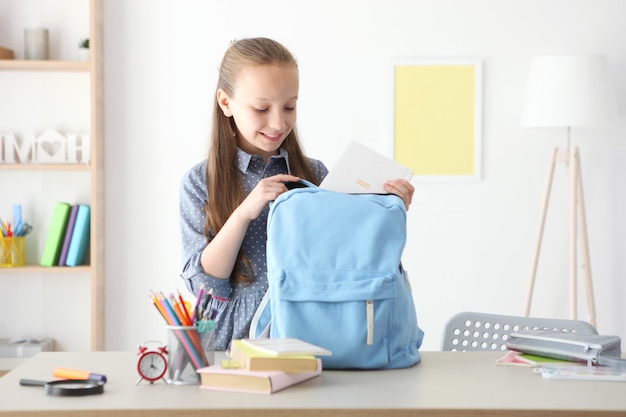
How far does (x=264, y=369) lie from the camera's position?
1417 millimetres

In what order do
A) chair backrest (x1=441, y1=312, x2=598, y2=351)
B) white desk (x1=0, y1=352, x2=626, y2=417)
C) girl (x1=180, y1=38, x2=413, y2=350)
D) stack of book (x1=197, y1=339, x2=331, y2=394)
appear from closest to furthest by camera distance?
white desk (x1=0, y1=352, x2=626, y2=417) → stack of book (x1=197, y1=339, x2=331, y2=394) → girl (x1=180, y1=38, x2=413, y2=350) → chair backrest (x1=441, y1=312, x2=598, y2=351)

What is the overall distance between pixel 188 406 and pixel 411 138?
2906mm

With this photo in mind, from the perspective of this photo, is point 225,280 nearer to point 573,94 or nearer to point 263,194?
point 263,194

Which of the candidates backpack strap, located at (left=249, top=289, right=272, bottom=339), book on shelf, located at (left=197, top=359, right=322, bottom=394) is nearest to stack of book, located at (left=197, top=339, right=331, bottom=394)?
book on shelf, located at (left=197, top=359, right=322, bottom=394)

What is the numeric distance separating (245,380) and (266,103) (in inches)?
27.2

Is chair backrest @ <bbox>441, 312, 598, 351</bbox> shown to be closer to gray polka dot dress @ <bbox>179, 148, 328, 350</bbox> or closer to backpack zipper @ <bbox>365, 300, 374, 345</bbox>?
gray polka dot dress @ <bbox>179, 148, 328, 350</bbox>

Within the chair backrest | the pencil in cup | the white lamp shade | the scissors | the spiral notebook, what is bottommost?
the chair backrest

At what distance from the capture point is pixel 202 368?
1.46 metres

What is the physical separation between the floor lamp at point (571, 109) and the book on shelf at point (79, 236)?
6.15 feet

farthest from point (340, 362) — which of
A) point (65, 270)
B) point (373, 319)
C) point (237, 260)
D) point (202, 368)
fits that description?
point (65, 270)

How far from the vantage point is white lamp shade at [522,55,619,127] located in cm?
376

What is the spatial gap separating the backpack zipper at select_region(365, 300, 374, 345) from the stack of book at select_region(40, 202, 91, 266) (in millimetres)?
2587

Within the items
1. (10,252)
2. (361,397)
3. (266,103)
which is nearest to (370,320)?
(361,397)

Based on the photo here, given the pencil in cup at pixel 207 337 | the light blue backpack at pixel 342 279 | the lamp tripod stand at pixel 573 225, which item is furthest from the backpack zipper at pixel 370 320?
the lamp tripod stand at pixel 573 225
